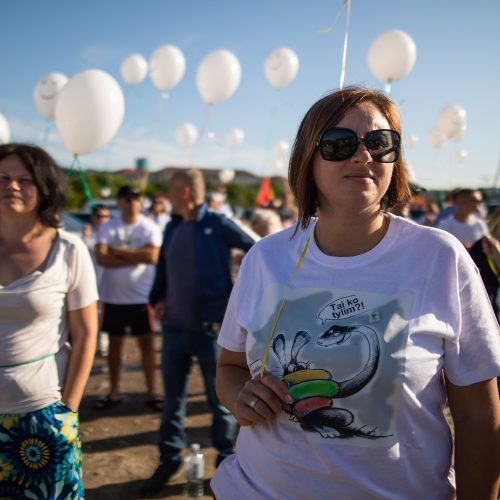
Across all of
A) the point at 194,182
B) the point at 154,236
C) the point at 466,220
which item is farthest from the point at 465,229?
the point at 194,182

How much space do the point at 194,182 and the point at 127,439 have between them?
7.15 ft

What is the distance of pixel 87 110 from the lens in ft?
16.9

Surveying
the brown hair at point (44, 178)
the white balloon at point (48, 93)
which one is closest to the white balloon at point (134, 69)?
the white balloon at point (48, 93)

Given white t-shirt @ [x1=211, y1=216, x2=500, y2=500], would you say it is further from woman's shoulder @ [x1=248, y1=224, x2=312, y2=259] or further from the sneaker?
the sneaker

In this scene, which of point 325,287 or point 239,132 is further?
point 239,132

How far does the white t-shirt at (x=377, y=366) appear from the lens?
4.05 feet

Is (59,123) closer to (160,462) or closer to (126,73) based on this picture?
(160,462)

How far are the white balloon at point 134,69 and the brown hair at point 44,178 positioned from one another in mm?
8319

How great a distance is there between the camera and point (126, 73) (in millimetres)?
10109

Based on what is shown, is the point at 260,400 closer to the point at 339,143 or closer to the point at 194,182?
the point at 339,143

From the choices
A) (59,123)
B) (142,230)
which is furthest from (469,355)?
(59,123)

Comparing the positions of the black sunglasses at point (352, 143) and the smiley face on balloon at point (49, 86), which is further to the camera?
the smiley face on balloon at point (49, 86)

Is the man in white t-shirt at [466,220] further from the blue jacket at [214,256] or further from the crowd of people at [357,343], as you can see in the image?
the crowd of people at [357,343]

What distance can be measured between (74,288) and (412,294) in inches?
61.4
